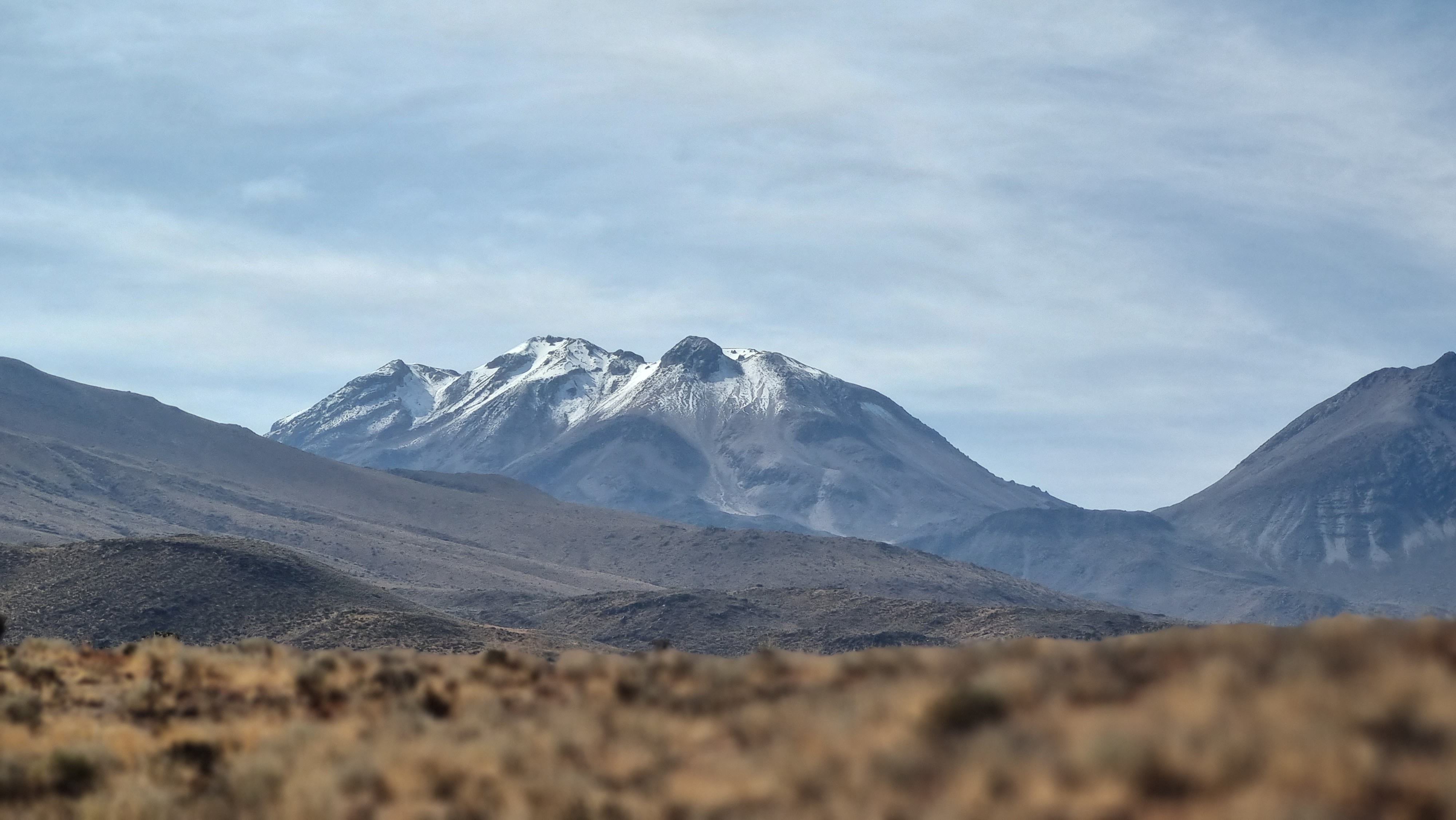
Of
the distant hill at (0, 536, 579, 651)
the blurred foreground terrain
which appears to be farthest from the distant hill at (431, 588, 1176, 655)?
the blurred foreground terrain

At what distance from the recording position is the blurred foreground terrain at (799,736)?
41.8ft

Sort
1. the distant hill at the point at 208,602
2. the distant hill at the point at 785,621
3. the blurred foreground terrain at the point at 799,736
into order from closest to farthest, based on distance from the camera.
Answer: the blurred foreground terrain at the point at 799,736 < the distant hill at the point at 208,602 < the distant hill at the point at 785,621

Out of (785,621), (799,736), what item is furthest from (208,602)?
(799,736)

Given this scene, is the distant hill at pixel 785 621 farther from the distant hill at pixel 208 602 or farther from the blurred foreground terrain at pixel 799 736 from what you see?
the blurred foreground terrain at pixel 799 736

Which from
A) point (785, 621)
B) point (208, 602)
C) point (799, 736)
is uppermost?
point (799, 736)

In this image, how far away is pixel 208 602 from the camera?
11700 cm

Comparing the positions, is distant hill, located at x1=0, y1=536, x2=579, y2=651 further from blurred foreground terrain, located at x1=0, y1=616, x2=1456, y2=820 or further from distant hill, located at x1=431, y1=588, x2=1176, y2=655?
blurred foreground terrain, located at x1=0, y1=616, x2=1456, y2=820

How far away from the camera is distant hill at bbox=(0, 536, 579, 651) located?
10144 centimetres

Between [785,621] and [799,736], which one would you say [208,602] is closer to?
[785,621]

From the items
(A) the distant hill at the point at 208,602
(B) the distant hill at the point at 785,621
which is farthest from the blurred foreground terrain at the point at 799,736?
(B) the distant hill at the point at 785,621

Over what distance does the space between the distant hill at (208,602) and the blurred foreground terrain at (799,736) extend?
73.8 m

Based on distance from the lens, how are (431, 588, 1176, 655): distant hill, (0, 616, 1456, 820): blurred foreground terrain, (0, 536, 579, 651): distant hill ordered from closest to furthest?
(0, 616, 1456, 820): blurred foreground terrain, (0, 536, 579, 651): distant hill, (431, 588, 1176, 655): distant hill

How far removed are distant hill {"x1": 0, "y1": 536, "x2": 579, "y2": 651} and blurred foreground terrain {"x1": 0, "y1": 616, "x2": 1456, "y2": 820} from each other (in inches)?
2905

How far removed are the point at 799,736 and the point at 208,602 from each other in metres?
110
